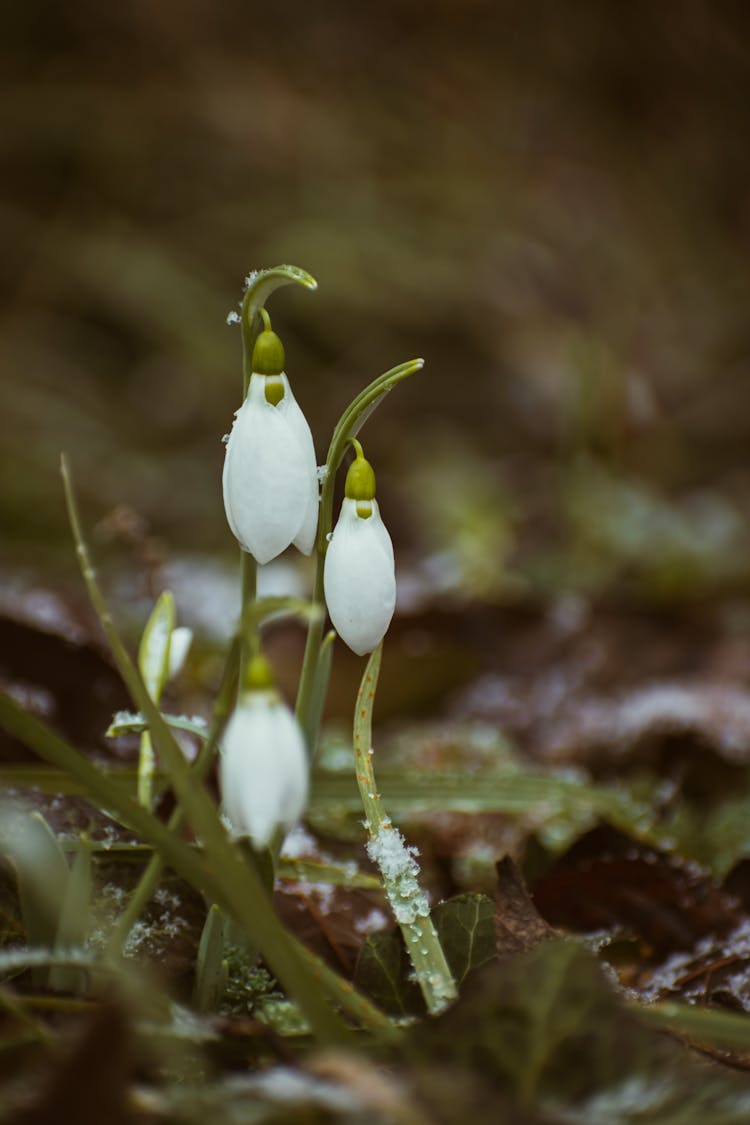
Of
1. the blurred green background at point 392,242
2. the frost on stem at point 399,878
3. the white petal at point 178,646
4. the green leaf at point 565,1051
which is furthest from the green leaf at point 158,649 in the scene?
the blurred green background at point 392,242

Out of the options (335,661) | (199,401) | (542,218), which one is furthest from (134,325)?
(335,661)

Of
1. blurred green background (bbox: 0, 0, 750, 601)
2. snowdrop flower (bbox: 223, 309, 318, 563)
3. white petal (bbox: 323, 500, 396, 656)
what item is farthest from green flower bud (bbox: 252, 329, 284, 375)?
blurred green background (bbox: 0, 0, 750, 601)

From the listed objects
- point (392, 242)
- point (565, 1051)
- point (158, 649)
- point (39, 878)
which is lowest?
point (565, 1051)

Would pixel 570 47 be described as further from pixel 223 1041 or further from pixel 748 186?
pixel 223 1041

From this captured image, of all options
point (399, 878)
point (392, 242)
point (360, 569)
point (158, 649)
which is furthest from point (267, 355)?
point (392, 242)

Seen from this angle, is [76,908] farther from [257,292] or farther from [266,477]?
[257,292]

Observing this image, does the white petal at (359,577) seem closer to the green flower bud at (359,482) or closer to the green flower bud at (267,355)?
the green flower bud at (359,482)

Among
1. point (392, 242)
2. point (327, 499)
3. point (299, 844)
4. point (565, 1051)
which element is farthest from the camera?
point (392, 242)

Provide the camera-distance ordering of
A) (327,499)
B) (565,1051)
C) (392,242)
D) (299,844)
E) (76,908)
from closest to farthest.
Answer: (565,1051), (76,908), (327,499), (299,844), (392,242)
